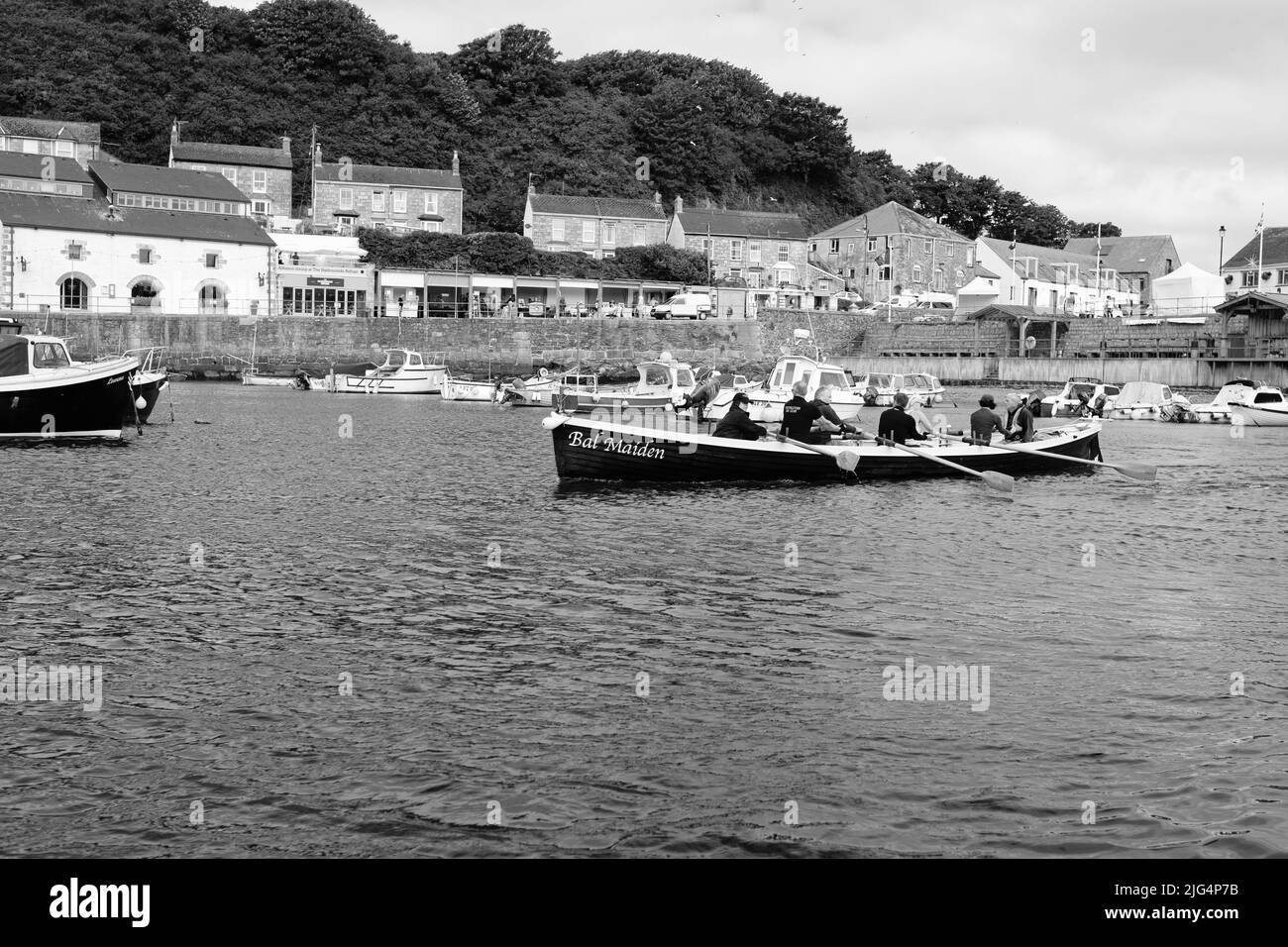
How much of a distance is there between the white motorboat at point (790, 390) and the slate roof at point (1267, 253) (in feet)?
227

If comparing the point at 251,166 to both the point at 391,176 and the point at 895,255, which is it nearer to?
the point at 391,176

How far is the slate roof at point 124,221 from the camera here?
7719cm

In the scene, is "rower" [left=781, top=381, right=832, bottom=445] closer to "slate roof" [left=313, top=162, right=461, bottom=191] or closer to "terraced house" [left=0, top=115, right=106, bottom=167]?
"slate roof" [left=313, top=162, right=461, bottom=191]

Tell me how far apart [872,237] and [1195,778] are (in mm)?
106592

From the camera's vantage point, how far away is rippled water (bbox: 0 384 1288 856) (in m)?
8.32

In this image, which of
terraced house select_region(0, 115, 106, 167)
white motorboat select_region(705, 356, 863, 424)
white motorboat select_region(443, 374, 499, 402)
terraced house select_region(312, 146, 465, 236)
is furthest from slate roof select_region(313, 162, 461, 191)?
white motorboat select_region(705, 356, 863, 424)

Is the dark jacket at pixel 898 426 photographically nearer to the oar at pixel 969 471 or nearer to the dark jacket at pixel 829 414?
the oar at pixel 969 471

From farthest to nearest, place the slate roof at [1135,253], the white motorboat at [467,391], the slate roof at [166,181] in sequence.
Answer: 1. the slate roof at [1135,253]
2. the slate roof at [166,181]
3. the white motorboat at [467,391]

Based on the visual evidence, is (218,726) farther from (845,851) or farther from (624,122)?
(624,122)

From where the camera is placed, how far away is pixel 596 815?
8383 millimetres

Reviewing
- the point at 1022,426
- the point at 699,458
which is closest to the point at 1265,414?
the point at 1022,426

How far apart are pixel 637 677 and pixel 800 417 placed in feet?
50.3

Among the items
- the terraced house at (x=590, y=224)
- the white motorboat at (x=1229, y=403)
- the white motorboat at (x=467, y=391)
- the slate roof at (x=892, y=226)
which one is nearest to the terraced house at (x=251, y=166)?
the terraced house at (x=590, y=224)
